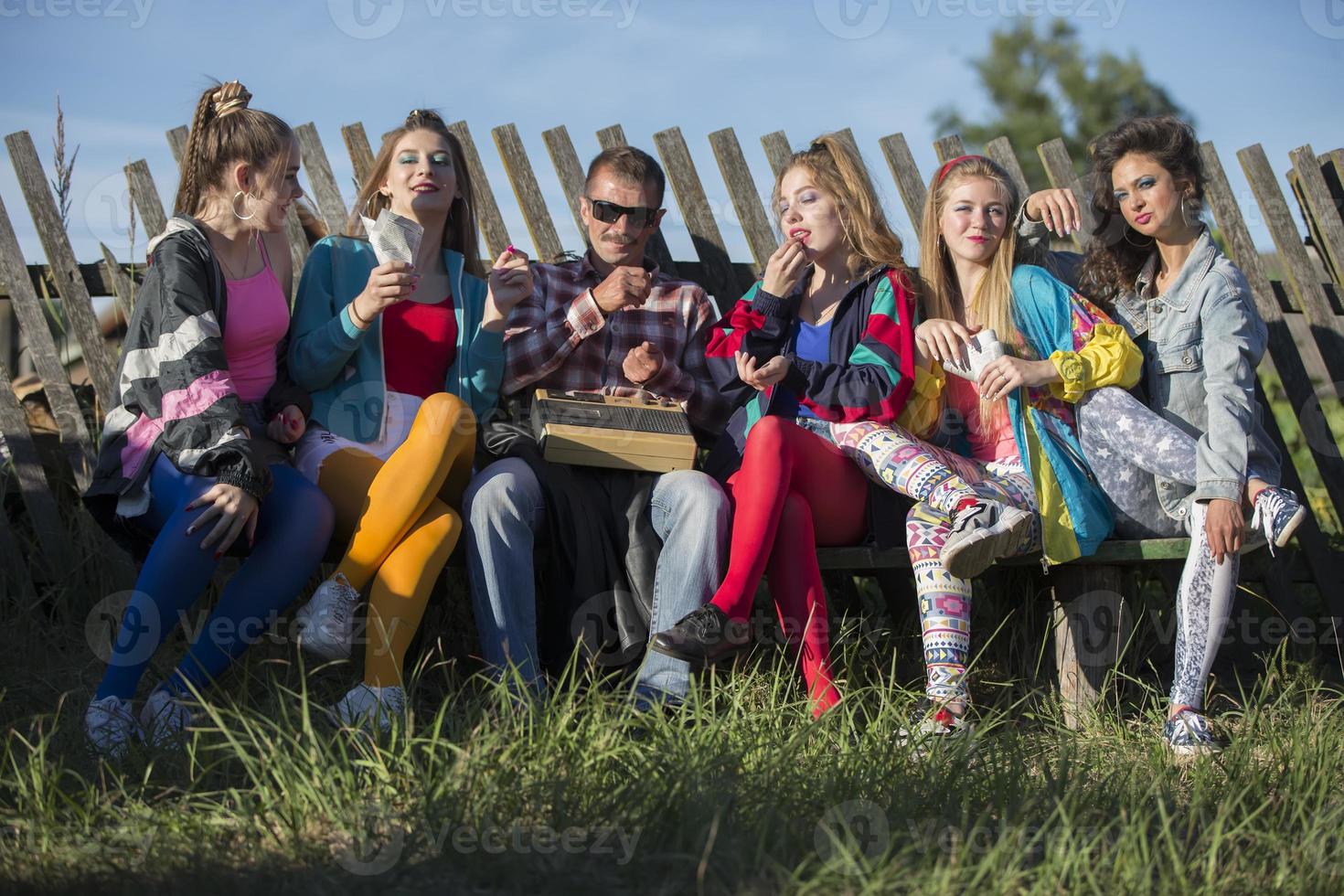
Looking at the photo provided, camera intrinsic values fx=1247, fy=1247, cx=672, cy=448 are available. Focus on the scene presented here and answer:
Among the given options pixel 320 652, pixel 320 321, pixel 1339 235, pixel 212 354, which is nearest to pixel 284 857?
pixel 320 652

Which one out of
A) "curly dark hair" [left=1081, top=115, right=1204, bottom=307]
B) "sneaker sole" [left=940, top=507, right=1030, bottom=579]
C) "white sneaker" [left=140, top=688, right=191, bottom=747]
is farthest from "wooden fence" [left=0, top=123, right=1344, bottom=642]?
"sneaker sole" [left=940, top=507, right=1030, bottom=579]

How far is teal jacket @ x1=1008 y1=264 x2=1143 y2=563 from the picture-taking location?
3479 mm

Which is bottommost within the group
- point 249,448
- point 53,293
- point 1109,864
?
point 1109,864

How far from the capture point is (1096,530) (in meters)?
3.48

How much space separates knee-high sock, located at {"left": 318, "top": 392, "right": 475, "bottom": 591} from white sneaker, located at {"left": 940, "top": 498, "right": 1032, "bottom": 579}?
1310 millimetres

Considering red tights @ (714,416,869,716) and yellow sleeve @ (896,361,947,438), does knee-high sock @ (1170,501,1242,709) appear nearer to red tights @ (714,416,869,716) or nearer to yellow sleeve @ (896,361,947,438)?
yellow sleeve @ (896,361,947,438)

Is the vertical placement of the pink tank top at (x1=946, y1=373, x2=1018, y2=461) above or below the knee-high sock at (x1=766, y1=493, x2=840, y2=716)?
above

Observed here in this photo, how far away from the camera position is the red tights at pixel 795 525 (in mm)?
3240

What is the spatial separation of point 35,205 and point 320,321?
148cm

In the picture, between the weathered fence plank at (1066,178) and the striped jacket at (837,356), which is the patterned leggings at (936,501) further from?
the weathered fence plank at (1066,178)

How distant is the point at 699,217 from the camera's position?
183 inches

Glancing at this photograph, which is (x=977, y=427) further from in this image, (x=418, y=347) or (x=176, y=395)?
(x=176, y=395)

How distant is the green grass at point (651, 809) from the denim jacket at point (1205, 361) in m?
0.71

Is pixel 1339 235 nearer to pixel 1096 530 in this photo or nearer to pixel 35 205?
pixel 1096 530
